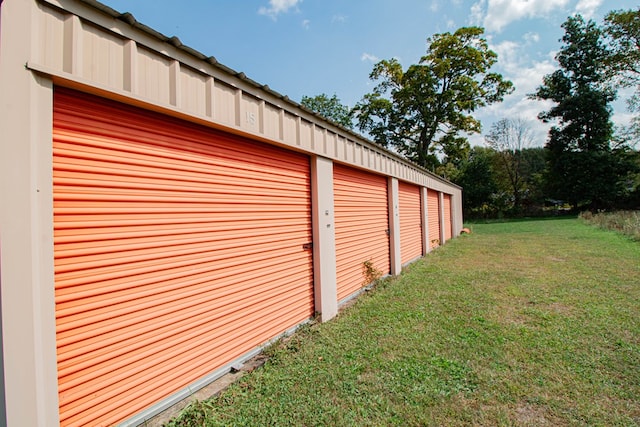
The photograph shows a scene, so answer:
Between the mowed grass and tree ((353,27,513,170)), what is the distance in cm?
2173

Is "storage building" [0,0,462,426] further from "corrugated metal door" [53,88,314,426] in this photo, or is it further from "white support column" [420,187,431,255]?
"white support column" [420,187,431,255]

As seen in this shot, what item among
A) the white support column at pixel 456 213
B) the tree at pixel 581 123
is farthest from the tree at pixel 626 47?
the white support column at pixel 456 213

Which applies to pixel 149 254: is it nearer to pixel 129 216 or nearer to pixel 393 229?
pixel 129 216

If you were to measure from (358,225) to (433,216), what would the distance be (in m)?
7.41

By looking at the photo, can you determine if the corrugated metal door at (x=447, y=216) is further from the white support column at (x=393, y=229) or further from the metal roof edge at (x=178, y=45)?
the metal roof edge at (x=178, y=45)

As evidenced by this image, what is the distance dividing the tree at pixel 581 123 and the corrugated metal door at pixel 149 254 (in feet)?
118

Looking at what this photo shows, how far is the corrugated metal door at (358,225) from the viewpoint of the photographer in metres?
4.87

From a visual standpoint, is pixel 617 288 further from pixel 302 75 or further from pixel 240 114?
pixel 302 75

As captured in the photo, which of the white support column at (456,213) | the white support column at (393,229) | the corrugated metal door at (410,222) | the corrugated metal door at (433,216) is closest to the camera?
the white support column at (393,229)

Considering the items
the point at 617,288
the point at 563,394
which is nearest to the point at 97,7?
the point at 563,394

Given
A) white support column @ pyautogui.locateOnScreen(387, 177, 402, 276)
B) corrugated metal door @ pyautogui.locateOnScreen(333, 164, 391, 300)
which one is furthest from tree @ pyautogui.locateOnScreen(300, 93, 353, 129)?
corrugated metal door @ pyautogui.locateOnScreen(333, 164, 391, 300)

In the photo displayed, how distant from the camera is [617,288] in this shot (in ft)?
17.0

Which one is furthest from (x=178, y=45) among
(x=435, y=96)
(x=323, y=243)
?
(x=435, y=96)

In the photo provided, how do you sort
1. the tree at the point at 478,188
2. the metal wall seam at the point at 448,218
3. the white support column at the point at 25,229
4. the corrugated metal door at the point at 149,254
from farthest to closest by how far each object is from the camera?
1. the tree at the point at 478,188
2. the metal wall seam at the point at 448,218
3. the corrugated metal door at the point at 149,254
4. the white support column at the point at 25,229
